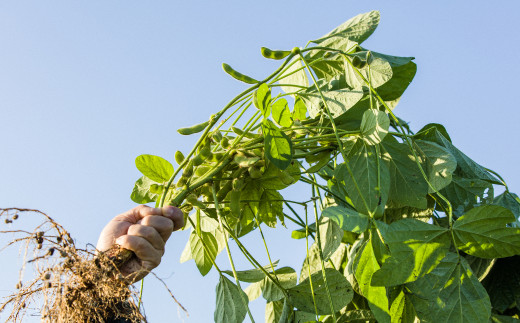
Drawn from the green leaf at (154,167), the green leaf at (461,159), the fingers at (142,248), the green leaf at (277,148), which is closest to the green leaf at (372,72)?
the green leaf at (461,159)

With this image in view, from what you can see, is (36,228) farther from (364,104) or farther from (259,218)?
(364,104)

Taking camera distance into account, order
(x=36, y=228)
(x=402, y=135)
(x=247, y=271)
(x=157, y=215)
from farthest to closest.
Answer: (x=247, y=271) < (x=402, y=135) < (x=157, y=215) < (x=36, y=228)

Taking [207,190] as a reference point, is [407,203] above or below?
below

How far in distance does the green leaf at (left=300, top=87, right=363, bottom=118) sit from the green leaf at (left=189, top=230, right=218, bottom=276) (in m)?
0.39

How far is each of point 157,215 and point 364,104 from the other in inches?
21.5

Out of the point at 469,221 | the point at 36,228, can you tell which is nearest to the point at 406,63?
the point at 469,221

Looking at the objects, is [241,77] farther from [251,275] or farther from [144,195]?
[251,275]

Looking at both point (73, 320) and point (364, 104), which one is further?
point (364, 104)

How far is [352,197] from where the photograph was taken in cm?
116

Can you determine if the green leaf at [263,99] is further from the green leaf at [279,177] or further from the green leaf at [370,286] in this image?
the green leaf at [370,286]

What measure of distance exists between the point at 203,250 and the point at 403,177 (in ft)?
1.73

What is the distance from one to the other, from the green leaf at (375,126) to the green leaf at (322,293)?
31cm

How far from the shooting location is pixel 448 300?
111 centimetres

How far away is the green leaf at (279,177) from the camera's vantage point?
4.03 ft
